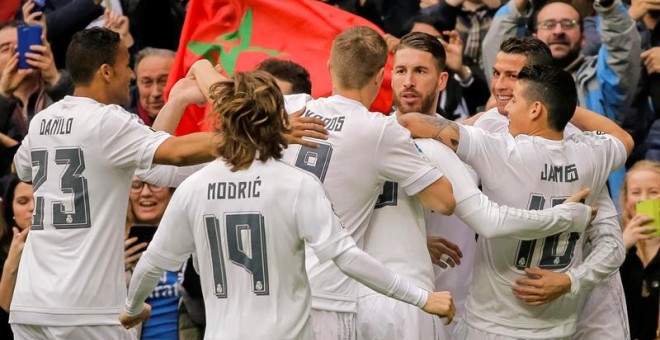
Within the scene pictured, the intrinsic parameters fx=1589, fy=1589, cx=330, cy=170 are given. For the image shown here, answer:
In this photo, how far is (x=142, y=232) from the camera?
11570 millimetres

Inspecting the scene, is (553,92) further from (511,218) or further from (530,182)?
(511,218)

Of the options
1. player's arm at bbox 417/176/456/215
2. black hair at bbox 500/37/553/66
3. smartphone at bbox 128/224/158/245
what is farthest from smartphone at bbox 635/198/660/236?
smartphone at bbox 128/224/158/245

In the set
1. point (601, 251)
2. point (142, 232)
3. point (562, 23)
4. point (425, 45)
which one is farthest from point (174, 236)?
point (562, 23)

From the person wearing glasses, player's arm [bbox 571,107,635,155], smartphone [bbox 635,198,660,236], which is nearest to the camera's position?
player's arm [bbox 571,107,635,155]

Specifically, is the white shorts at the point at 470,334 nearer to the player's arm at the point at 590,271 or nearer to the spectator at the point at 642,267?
the player's arm at the point at 590,271

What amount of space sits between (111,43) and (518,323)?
296 cm

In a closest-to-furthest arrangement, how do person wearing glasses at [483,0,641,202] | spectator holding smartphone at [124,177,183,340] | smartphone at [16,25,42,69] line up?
spectator holding smartphone at [124,177,183,340] < person wearing glasses at [483,0,641,202] < smartphone at [16,25,42,69]

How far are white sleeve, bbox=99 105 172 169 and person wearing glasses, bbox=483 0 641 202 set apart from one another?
4630mm

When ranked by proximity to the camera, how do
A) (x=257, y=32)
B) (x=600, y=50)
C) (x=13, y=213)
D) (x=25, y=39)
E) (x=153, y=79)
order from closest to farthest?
(x=13, y=213) < (x=257, y=32) < (x=600, y=50) < (x=25, y=39) < (x=153, y=79)

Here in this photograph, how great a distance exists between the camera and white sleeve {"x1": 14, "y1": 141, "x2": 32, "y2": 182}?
31.9ft

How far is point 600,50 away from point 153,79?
147 inches

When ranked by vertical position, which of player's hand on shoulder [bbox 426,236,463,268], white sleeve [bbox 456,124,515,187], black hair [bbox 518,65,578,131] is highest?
black hair [bbox 518,65,578,131]

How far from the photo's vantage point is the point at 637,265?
11.5m

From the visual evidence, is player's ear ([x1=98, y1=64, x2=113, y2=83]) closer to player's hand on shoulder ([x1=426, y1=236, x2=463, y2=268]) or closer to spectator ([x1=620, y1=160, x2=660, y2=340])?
player's hand on shoulder ([x1=426, y1=236, x2=463, y2=268])
